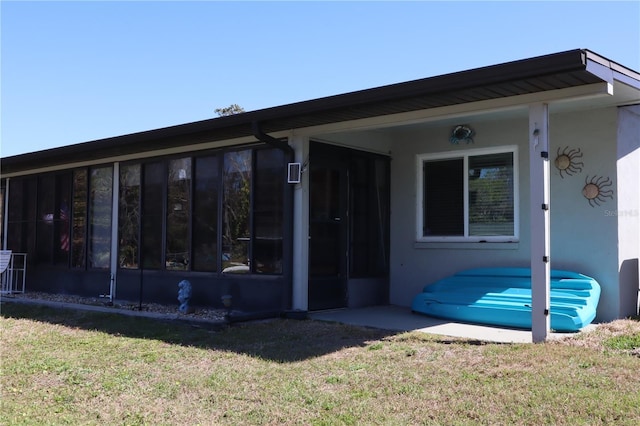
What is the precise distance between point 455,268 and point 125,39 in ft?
25.3

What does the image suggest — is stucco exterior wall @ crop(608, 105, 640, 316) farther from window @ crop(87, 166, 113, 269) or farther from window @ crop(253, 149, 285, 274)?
window @ crop(87, 166, 113, 269)

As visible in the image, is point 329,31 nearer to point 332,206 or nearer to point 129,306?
point 332,206

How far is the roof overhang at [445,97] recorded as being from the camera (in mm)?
5445

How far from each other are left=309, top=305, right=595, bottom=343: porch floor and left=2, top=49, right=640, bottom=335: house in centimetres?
37

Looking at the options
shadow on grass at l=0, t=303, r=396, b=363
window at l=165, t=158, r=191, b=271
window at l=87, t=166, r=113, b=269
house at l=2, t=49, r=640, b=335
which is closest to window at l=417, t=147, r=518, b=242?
house at l=2, t=49, r=640, b=335

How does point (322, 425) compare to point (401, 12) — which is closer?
point (322, 425)

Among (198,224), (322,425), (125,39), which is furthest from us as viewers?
(125,39)

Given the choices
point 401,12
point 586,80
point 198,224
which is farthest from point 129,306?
point 586,80

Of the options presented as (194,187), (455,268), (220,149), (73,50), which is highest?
(73,50)

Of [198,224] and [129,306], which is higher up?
[198,224]

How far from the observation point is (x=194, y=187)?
372 inches

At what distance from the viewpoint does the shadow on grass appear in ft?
19.7

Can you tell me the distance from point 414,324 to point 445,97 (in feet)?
9.44

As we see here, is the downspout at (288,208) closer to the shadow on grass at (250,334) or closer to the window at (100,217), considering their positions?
the shadow on grass at (250,334)
